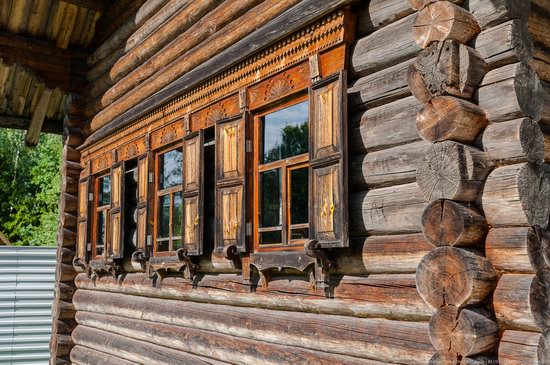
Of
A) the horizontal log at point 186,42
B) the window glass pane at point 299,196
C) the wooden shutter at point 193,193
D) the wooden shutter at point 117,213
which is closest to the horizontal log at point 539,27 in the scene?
the window glass pane at point 299,196

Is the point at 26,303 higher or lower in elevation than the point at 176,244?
lower

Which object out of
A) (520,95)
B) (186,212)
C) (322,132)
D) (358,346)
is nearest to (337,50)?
(322,132)

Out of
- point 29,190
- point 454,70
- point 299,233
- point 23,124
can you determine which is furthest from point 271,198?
point 29,190

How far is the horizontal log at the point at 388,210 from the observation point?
3861 millimetres

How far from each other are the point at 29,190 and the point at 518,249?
24.9m

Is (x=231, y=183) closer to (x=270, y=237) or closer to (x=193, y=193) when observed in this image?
(x=270, y=237)

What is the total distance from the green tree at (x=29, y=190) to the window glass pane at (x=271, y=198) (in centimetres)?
1958

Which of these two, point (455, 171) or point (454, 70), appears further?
point (454, 70)

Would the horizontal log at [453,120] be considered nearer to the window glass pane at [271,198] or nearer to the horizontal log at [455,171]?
the horizontal log at [455,171]

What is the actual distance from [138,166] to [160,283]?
1.52 meters

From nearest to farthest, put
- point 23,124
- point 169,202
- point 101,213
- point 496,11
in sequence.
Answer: point 496,11 < point 169,202 < point 101,213 < point 23,124

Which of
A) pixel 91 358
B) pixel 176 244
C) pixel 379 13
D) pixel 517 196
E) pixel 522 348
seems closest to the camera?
pixel 522 348

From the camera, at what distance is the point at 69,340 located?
9.82 m

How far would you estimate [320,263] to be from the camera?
14.5 feet
